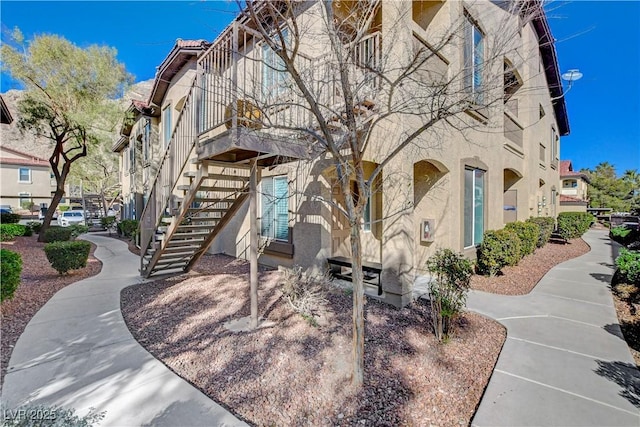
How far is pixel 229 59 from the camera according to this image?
4.79 m

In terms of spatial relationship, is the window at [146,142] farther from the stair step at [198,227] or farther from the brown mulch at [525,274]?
the brown mulch at [525,274]

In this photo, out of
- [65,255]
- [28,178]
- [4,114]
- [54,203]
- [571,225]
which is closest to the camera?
[65,255]

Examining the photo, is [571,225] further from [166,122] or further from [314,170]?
[166,122]

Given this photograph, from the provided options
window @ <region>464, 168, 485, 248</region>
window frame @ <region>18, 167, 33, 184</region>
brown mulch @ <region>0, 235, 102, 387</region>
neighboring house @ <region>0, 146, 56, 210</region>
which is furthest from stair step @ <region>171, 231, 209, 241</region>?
window frame @ <region>18, 167, 33, 184</region>

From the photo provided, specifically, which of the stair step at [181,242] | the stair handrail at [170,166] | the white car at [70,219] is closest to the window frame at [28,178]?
the white car at [70,219]

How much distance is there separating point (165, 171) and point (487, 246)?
7.90 m

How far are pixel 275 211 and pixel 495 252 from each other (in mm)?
6107

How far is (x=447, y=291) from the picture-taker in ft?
15.2

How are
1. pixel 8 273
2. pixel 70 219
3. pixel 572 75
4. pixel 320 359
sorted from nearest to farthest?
pixel 320 359
pixel 572 75
pixel 8 273
pixel 70 219

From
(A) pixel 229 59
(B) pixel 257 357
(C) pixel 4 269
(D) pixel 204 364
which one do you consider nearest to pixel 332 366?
(B) pixel 257 357

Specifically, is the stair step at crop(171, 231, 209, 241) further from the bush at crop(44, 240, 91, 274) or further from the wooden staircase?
the bush at crop(44, 240, 91, 274)

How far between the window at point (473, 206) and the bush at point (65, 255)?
1084 cm

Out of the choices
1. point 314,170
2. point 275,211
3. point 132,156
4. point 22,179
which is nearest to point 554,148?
point 314,170

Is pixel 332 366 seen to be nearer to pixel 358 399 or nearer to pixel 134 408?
pixel 358 399
